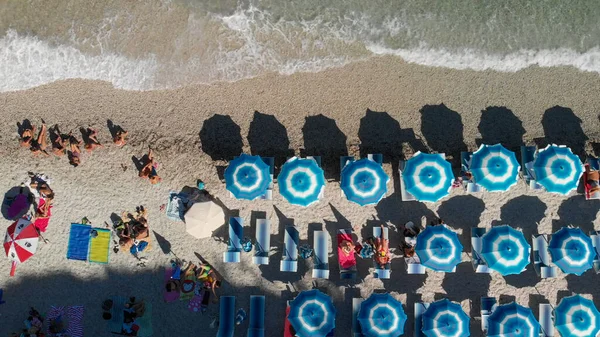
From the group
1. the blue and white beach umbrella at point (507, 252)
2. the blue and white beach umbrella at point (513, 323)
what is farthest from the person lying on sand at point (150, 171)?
the blue and white beach umbrella at point (513, 323)

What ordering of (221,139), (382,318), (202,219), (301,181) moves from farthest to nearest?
(221,139)
(202,219)
(301,181)
(382,318)

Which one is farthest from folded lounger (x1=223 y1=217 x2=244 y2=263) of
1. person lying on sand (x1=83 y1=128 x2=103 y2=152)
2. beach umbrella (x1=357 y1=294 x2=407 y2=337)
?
person lying on sand (x1=83 y1=128 x2=103 y2=152)

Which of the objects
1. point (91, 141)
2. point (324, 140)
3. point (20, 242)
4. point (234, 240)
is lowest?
point (20, 242)

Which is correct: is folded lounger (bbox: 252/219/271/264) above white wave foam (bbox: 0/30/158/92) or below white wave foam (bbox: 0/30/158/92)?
below

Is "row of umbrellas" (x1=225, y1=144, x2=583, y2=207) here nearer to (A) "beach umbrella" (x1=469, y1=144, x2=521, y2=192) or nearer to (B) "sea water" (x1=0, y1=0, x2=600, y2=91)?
(A) "beach umbrella" (x1=469, y1=144, x2=521, y2=192)

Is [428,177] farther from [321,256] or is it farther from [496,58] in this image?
[496,58]

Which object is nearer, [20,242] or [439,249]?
[439,249]

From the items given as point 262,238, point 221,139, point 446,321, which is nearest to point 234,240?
point 262,238

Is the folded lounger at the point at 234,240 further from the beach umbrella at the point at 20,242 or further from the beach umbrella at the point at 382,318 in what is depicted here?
the beach umbrella at the point at 20,242
